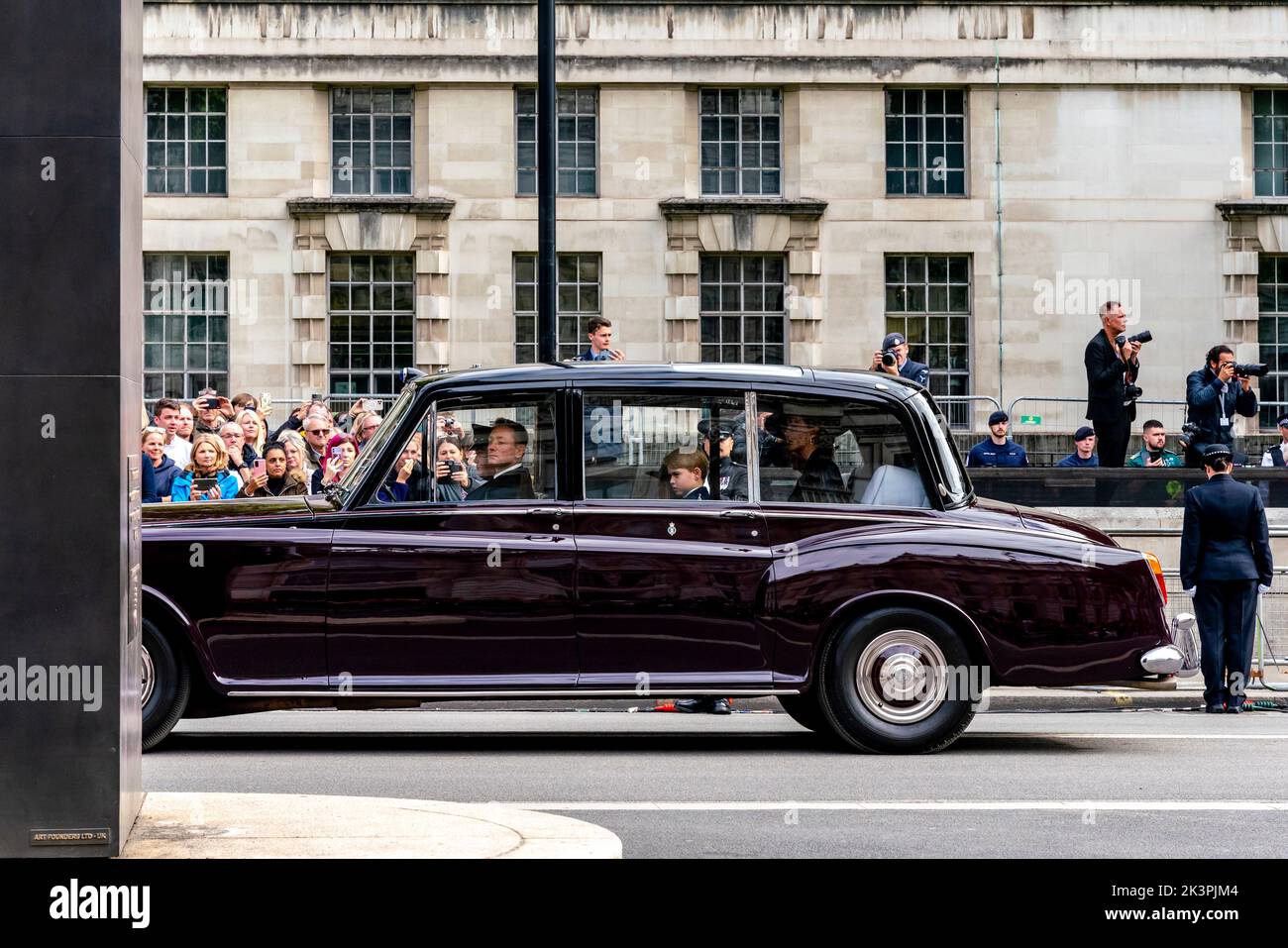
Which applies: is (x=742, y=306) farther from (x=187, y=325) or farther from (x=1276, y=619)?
(x=1276, y=619)

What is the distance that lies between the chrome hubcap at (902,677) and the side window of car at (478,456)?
204 cm

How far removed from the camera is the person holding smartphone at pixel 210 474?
45.9 feet

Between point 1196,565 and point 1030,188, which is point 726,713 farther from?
point 1030,188

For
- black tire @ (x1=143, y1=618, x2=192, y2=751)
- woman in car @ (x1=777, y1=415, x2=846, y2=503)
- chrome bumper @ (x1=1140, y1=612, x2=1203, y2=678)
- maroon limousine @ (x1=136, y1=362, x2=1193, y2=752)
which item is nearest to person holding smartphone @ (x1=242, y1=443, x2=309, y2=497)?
maroon limousine @ (x1=136, y1=362, x2=1193, y2=752)

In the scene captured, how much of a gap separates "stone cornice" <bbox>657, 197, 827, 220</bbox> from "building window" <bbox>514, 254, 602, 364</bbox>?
56.8 inches

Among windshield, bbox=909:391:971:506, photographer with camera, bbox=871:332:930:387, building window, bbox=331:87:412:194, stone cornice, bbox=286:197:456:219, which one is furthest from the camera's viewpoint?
building window, bbox=331:87:412:194

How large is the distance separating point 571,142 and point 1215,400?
45.7 ft

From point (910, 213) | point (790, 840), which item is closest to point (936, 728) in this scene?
point (790, 840)

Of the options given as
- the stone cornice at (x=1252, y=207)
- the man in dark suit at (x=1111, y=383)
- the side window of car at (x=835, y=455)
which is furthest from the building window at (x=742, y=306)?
the side window of car at (x=835, y=455)

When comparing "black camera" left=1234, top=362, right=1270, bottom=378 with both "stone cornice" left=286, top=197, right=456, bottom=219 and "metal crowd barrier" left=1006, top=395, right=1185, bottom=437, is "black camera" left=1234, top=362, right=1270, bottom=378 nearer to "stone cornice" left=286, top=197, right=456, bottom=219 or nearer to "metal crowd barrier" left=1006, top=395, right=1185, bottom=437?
"metal crowd barrier" left=1006, top=395, right=1185, bottom=437

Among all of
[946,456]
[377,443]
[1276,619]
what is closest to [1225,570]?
[1276,619]

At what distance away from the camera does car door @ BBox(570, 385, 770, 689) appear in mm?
10141

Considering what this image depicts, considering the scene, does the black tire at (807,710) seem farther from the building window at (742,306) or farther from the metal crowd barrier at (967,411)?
the building window at (742,306)
